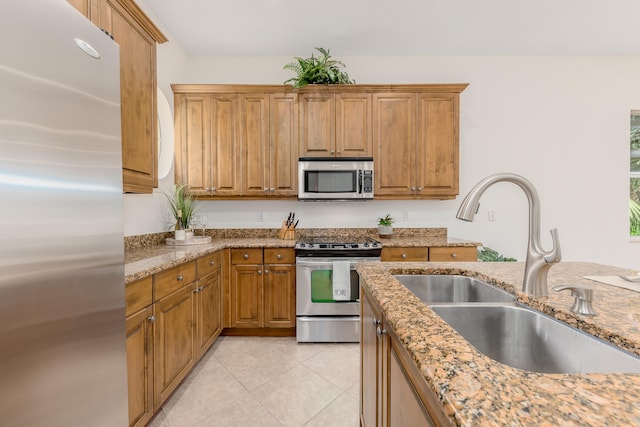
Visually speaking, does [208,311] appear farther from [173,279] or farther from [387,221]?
[387,221]

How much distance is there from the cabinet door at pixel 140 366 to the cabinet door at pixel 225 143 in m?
1.70

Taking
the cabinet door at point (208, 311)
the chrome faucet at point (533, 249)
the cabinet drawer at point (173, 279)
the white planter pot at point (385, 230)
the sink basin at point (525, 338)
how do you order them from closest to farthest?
the sink basin at point (525, 338) → the chrome faucet at point (533, 249) → the cabinet drawer at point (173, 279) → the cabinet door at point (208, 311) → the white planter pot at point (385, 230)

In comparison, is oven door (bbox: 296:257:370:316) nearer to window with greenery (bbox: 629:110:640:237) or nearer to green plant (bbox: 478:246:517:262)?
green plant (bbox: 478:246:517:262)

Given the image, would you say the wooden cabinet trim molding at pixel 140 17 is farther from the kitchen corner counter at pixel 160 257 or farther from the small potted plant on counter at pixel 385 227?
the small potted plant on counter at pixel 385 227

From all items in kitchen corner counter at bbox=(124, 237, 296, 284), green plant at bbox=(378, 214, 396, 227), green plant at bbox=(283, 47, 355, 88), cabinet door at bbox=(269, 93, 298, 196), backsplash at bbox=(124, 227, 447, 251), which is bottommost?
kitchen corner counter at bbox=(124, 237, 296, 284)

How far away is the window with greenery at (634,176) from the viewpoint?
3484mm

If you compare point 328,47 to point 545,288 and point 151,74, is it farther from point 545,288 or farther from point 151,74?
point 545,288

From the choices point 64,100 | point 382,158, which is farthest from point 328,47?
point 64,100

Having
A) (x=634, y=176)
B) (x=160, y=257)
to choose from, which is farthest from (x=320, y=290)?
(x=634, y=176)

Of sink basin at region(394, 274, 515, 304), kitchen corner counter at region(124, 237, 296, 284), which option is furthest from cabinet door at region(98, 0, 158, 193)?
sink basin at region(394, 274, 515, 304)

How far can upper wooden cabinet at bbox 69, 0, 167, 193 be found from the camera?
5.14 ft

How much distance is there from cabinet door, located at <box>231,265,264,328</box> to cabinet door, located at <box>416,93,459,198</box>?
75.0 inches

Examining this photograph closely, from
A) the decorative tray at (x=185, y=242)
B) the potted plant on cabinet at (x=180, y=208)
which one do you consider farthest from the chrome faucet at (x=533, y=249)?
the potted plant on cabinet at (x=180, y=208)

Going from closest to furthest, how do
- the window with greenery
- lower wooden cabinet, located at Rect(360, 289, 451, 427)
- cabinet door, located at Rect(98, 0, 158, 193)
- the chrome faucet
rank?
1. lower wooden cabinet, located at Rect(360, 289, 451, 427)
2. the chrome faucet
3. cabinet door, located at Rect(98, 0, 158, 193)
4. the window with greenery
